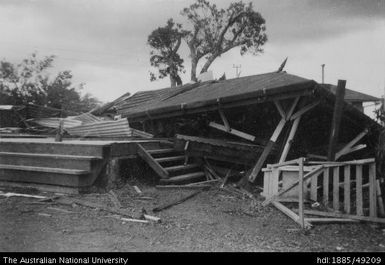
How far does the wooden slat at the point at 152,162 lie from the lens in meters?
8.27

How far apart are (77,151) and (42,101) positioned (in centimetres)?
2466

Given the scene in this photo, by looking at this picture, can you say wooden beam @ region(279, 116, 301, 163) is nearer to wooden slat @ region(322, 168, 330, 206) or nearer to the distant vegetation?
wooden slat @ region(322, 168, 330, 206)

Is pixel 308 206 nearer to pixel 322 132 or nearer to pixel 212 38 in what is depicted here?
pixel 322 132

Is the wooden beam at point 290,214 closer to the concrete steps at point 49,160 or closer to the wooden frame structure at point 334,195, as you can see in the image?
the wooden frame structure at point 334,195

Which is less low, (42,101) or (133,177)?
(42,101)

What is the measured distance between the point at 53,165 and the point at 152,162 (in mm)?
2085

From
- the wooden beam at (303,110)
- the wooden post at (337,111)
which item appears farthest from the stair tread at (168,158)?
the wooden post at (337,111)

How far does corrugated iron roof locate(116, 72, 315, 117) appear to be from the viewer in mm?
8727

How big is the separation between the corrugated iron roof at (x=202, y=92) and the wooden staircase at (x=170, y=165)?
127 centimetres

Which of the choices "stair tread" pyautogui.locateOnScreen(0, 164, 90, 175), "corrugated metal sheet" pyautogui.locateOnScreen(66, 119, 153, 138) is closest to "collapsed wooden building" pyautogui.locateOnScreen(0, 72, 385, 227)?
"corrugated metal sheet" pyautogui.locateOnScreen(66, 119, 153, 138)

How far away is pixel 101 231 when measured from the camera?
16.9 feet

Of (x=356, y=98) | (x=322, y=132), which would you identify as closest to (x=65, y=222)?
(x=322, y=132)

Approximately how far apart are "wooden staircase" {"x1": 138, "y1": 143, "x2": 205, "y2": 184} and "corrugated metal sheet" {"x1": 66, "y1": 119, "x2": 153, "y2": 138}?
146 centimetres
